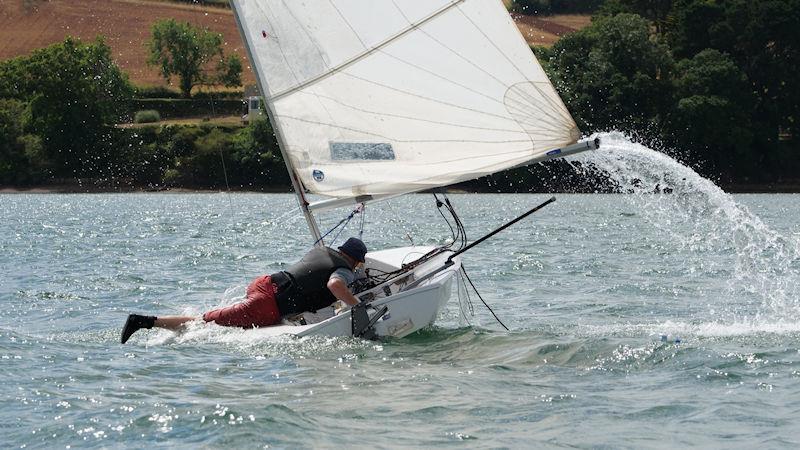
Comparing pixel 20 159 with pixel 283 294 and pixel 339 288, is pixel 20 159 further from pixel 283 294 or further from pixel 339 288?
pixel 339 288

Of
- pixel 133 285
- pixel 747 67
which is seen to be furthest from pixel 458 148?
pixel 747 67

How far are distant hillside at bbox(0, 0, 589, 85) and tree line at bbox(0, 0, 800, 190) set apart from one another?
29.9 feet

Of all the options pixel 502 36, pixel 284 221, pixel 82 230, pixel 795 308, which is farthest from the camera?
pixel 284 221

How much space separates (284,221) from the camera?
141 feet

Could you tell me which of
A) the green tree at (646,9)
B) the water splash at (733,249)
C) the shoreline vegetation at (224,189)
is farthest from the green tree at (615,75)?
the water splash at (733,249)

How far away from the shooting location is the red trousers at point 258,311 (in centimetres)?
1249

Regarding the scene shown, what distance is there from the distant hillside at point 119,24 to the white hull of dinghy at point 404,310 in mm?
82426

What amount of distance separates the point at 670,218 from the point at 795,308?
2904 cm

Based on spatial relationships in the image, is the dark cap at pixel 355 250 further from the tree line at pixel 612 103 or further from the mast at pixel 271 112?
the tree line at pixel 612 103

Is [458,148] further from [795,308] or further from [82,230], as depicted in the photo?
[82,230]

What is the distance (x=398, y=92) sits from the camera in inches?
491

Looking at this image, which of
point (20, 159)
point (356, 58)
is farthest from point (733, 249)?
point (20, 159)

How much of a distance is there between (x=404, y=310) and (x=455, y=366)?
48.4 inches

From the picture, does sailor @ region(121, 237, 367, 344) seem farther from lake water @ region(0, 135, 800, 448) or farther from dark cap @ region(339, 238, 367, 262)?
lake water @ region(0, 135, 800, 448)
